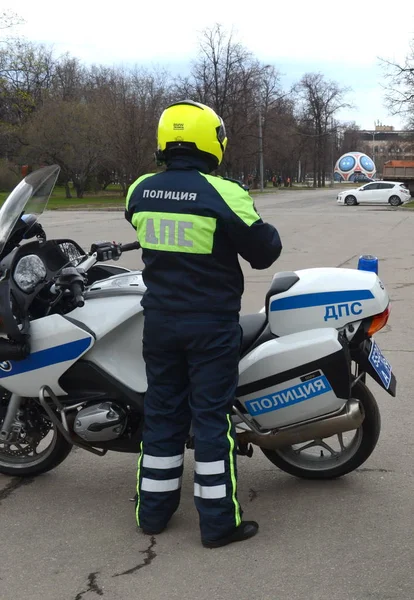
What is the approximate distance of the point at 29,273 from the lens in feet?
11.9

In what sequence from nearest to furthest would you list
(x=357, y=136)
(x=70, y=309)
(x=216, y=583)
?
(x=216, y=583)
(x=70, y=309)
(x=357, y=136)

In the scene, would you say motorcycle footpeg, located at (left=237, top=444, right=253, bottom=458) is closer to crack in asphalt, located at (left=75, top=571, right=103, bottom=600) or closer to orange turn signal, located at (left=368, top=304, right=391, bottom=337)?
orange turn signal, located at (left=368, top=304, right=391, bottom=337)

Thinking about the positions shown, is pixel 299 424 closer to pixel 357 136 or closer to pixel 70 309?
pixel 70 309

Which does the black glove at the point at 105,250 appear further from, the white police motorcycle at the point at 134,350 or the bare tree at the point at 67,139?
the bare tree at the point at 67,139

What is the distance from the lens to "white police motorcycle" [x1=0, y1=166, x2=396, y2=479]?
3.53 m

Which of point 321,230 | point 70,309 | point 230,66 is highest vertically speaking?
point 230,66

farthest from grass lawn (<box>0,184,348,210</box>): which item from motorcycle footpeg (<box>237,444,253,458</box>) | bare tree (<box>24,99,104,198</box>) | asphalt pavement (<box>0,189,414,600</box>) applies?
motorcycle footpeg (<box>237,444,253,458</box>)

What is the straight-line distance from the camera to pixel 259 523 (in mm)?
3559

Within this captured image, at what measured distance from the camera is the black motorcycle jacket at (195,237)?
3.19m

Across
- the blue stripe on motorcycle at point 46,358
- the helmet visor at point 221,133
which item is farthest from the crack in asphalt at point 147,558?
the helmet visor at point 221,133

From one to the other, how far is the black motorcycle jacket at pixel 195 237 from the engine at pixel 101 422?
1.99 feet

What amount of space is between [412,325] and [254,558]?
511cm

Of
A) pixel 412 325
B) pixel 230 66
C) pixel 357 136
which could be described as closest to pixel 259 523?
pixel 412 325

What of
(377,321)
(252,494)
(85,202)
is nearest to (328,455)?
(252,494)
